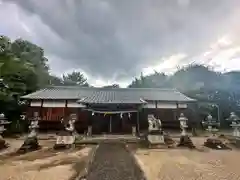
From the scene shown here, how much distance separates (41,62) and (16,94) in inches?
425

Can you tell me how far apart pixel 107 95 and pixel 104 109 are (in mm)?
3294

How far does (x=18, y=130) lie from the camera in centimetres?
1927

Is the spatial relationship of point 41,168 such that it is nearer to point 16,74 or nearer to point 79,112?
point 79,112

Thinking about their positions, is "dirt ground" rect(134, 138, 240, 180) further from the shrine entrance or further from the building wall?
the building wall

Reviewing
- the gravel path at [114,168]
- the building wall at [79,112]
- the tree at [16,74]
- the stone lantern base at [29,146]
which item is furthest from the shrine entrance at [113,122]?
the gravel path at [114,168]

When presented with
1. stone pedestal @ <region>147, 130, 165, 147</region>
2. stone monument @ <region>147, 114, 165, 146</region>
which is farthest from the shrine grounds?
stone monument @ <region>147, 114, 165, 146</region>

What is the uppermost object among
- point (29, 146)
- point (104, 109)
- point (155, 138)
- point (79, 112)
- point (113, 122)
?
point (104, 109)

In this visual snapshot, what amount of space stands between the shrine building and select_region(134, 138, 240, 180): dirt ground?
28.7 ft

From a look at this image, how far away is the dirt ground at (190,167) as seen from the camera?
668 cm

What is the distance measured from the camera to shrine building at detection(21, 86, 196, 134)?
18.5 m

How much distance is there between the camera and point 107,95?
21.5 metres

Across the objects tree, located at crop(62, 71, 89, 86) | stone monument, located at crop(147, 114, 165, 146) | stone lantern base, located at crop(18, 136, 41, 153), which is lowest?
stone lantern base, located at crop(18, 136, 41, 153)

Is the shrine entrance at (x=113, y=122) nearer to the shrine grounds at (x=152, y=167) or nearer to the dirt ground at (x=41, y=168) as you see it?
the shrine grounds at (x=152, y=167)

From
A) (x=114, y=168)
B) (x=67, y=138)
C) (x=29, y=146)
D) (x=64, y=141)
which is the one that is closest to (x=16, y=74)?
(x=29, y=146)
